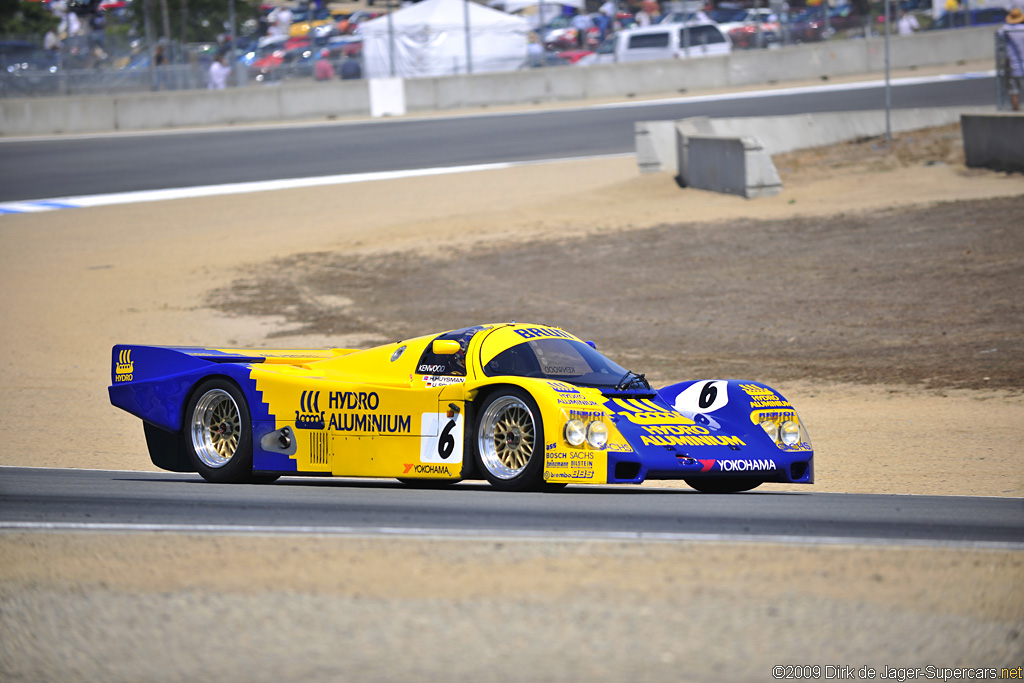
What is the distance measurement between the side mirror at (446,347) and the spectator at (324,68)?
3708 cm

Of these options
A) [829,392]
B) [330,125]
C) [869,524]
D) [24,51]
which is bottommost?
[829,392]

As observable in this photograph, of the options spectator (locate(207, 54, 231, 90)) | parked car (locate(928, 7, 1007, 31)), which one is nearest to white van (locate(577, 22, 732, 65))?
parked car (locate(928, 7, 1007, 31))

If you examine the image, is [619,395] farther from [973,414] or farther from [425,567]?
[973,414]

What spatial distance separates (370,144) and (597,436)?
96.4ft

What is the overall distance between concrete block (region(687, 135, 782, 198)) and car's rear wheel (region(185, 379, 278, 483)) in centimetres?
1698

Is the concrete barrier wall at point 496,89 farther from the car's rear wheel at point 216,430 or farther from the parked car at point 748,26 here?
the car's rear wheel at point 216,430

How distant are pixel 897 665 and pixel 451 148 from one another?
1248 inches

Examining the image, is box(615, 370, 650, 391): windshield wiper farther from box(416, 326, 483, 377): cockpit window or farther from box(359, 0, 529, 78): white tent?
box(359, 0, 529, 78): white tent

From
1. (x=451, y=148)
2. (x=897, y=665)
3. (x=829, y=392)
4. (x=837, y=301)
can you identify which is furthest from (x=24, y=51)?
(x=897, y=665)

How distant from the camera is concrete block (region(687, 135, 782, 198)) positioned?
25102 millimetres

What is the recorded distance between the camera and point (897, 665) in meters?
4.68

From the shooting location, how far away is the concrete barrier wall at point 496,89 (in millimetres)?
41906

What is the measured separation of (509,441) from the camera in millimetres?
8578

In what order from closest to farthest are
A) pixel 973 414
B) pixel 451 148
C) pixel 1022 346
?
pixel 973 414 → pixel 1022 346 → pixel 451 148
